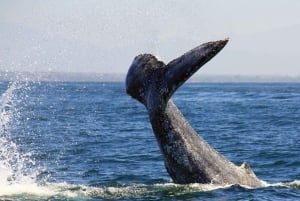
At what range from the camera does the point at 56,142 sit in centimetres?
2555

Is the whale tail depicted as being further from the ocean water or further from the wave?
the ocean water

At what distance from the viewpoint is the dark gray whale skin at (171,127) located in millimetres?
11984

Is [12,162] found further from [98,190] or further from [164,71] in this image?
[164,71]

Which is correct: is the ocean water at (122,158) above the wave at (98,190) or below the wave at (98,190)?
below

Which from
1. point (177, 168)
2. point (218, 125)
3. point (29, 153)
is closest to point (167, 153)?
point (177, 168)

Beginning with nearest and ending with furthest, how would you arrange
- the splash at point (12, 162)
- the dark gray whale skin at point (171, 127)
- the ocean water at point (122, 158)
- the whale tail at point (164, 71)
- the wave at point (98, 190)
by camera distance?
the whale tail at point (164, 71), the dark gray whale skin at point (171, 127), the wave at point (98, 190), the ocean water at point (122, 158), the splash at point (12, 162)

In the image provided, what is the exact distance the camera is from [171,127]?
39.8ft

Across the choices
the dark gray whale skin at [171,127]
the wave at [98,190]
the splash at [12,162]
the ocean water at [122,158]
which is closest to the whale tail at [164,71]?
the dark gray whale skin at [171,127]

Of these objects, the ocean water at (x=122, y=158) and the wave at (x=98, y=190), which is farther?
the ocean water at (x=122, y=158)

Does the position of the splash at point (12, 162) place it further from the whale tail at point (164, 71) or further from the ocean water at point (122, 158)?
the whale tail at point (164, 71)

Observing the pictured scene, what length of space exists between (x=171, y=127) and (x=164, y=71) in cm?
100

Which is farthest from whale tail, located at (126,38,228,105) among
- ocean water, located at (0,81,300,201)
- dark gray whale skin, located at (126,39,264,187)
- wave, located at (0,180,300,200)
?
ocean water, located at (0,81,300,201)

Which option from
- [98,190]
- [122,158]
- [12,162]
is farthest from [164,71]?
[12,162]

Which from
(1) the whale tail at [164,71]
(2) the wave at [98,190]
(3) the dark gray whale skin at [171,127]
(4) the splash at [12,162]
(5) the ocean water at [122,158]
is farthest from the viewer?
(4) the splash at [12,162]
